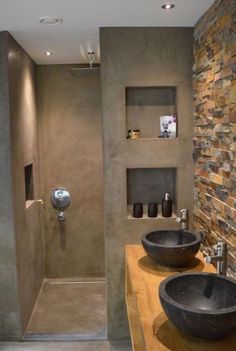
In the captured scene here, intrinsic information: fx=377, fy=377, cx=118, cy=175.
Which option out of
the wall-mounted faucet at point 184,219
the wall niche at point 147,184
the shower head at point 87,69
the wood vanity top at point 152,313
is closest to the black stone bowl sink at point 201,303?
the wood vanity top at point 152,313

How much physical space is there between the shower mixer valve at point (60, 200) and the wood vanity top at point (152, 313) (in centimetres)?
156

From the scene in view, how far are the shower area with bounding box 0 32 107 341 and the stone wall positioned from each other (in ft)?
4.94

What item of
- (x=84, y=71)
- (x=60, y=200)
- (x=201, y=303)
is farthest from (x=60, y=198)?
(x=201, y=303)

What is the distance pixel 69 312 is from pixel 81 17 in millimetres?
2739

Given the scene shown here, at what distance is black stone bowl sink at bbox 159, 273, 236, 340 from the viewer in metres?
1.51

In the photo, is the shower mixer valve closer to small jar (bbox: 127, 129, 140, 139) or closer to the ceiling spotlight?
small jar (bbox: 127, 129, 140, 139)

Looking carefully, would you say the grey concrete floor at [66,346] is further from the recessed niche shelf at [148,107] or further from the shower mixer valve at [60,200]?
the recessed niche shelf at [148,107]

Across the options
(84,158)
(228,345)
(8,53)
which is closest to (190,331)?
(228,345)

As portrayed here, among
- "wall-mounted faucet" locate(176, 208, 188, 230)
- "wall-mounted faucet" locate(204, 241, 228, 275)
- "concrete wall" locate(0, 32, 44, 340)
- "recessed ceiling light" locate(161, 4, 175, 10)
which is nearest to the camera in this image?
"wall-mounted faucet" locate(204, 241, 228, 275)

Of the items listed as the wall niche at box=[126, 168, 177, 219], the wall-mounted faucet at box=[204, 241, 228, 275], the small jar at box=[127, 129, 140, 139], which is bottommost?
the wall-mounted faucet at box=[204, 241, 228, 275]

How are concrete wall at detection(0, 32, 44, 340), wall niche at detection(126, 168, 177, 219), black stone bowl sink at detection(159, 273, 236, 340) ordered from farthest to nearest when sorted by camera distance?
wall niche at detection(126, 168, 177, 219) → concrete wall at detection(0, 32, 44, 340) → black stone bowl sink at detection(159, 273, 236, 340)

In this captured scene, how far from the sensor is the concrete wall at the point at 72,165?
436 centimetres

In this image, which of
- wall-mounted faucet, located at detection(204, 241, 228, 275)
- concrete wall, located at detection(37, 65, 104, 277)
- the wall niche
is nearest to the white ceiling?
concrete wall, located at detection(37, 65, 104, 277)

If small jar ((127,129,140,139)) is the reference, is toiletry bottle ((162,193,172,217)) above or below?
below
